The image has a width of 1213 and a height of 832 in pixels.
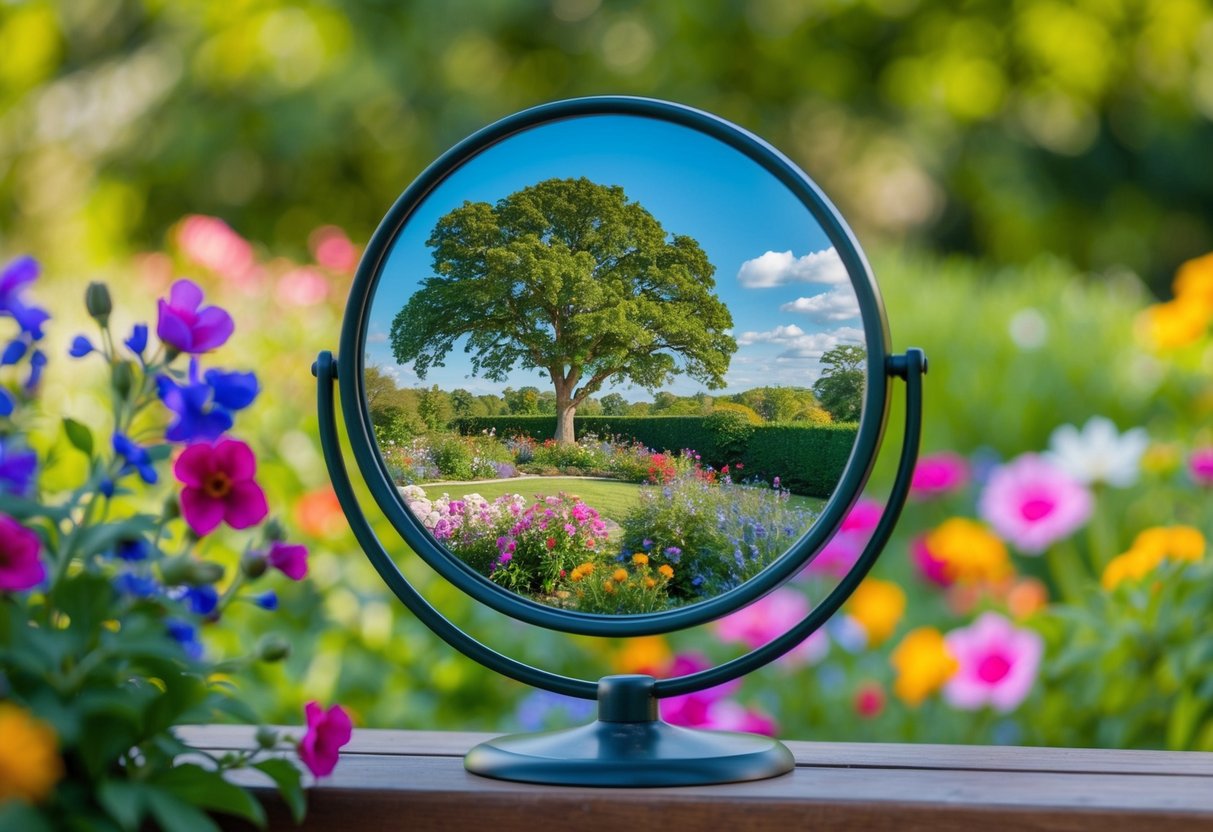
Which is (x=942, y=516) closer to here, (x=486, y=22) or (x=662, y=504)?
(x=662, y=504)

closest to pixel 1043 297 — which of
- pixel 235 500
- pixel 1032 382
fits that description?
pixel 1032 382

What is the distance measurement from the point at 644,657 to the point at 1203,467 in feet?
3.43

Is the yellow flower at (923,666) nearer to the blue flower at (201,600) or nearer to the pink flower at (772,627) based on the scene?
the pink flower at (772,627)

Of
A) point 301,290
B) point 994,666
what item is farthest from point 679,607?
point 301,290

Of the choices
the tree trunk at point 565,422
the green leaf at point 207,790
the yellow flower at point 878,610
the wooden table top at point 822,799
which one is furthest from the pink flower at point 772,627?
the green leaf at point 207,790

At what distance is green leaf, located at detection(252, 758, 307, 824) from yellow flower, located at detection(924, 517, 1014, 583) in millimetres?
1550

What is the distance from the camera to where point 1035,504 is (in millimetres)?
2096

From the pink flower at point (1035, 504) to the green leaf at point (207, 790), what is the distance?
158cm

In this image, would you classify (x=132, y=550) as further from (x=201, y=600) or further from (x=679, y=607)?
(x=679, y=607)

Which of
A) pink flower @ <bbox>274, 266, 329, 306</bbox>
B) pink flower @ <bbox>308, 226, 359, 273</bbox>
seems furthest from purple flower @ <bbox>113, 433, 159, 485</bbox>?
pink flower @ <bbox>308, 226, 359, 273</bbox>

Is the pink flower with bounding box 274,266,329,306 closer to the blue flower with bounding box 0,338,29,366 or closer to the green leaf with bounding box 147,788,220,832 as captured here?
the blue flower with bounding box 0,338,29,366

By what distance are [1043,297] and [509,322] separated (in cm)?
271

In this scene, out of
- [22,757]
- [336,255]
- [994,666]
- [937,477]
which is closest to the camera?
[22,757]

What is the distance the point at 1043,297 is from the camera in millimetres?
3395
